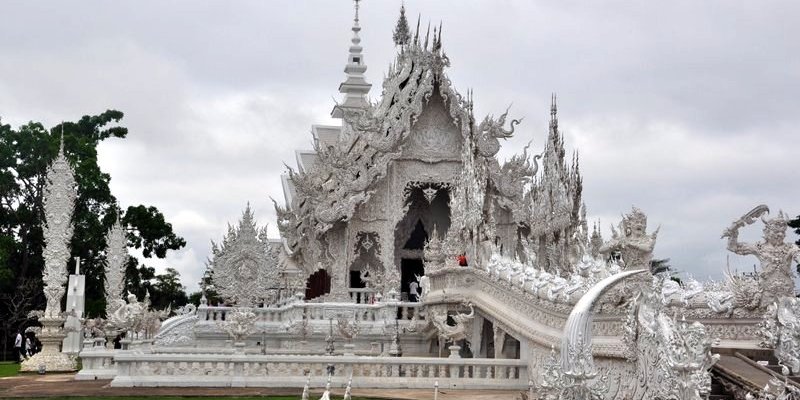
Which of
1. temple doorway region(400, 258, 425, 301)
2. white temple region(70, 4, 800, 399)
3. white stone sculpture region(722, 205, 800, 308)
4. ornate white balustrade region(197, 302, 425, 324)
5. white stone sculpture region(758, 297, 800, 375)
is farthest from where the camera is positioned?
temple doorway region(400, 258, 425, 301)

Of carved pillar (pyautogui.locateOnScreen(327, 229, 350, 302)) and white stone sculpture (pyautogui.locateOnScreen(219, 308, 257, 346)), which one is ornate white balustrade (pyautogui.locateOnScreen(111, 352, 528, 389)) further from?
carved pillar (pyautogui.locateOnScreen(327, 229, 350, 302))

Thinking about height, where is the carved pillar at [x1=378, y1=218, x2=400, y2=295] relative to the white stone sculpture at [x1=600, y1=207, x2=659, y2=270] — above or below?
above

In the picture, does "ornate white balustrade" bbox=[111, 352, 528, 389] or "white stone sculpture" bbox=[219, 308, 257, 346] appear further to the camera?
"white stone sculpture" bbox=[219, 308, 257, 346]

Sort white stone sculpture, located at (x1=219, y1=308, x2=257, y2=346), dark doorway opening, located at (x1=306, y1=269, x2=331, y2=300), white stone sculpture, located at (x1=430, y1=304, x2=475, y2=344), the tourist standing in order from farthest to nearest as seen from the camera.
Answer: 1. dark doorway opening, located at (x1=306, y1=269, x2=331, y2=300)
2. the tourist standing
3. white stone sculpture, located at (x1=430, y1=304, x2=475, y2=344)
4. white stone sculpture, located at (x1=219, y1=308, x2=257, y2=346)

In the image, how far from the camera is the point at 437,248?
21609 millimetres

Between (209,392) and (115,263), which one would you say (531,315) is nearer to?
(209,392)

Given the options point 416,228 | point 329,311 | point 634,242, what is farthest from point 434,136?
point 634,242

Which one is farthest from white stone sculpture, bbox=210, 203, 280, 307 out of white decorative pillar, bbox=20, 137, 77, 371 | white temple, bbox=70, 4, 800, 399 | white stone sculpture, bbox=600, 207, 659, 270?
white stone sculpture, bbox=600, 207, 659, 270

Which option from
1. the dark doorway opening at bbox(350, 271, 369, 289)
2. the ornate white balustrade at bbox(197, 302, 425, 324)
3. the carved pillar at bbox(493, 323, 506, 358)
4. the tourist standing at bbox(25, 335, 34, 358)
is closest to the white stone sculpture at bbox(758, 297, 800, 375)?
the carved pillar at bbox(493, 323, 506, 358)

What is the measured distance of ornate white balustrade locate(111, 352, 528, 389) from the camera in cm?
Answer: 1433

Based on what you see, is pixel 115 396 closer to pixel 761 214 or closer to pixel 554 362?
pixel 554 362

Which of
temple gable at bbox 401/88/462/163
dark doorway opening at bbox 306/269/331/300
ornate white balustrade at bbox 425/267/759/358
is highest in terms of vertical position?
temple gable at bbox 401/88/462/163

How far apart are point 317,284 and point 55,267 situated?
397 inches

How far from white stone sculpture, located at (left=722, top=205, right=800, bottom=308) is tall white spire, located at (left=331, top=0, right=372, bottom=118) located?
25551 millimetres
